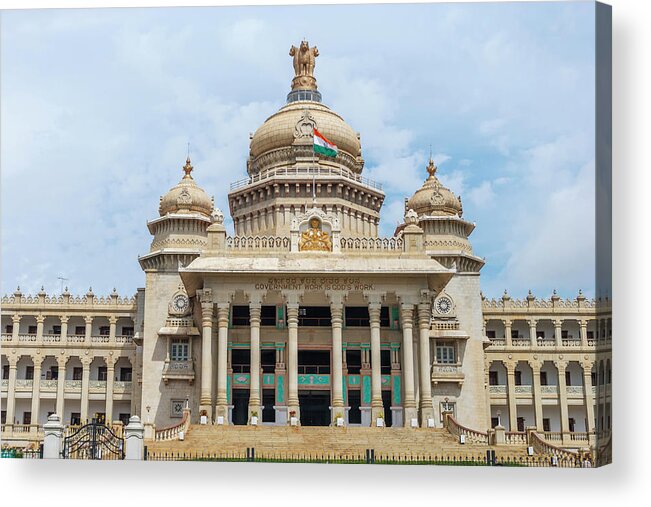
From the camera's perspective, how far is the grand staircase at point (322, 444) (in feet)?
106

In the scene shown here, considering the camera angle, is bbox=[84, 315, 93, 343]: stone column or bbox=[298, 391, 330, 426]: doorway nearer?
bbox=[298, 391, 330, 426]: doorway

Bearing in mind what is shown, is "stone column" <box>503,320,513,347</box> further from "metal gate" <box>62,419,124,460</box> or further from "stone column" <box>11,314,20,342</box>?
"metal gate" <box>62,419,124,460</box>

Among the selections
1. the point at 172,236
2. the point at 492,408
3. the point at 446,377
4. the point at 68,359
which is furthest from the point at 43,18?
the point at 492,408

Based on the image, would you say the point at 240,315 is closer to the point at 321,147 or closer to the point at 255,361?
the point at 255,361

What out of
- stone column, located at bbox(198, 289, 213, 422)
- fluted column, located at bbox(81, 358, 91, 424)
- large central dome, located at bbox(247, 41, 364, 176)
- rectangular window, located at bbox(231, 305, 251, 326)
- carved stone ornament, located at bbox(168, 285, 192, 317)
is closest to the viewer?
stone column, located at bbox(198, 289, 213, 422)

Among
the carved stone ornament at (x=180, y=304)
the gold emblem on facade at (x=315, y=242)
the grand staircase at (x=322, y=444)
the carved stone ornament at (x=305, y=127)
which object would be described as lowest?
the grand staircase at (x=322, y=444)

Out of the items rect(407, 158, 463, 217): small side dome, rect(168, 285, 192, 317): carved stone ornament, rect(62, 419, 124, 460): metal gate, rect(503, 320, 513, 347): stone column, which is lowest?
rect(62, 419, 124, 460): metal gate

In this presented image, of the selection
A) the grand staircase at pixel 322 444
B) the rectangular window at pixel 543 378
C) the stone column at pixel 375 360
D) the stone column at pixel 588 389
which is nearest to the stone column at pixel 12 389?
the grand staircase at pixel 322 444

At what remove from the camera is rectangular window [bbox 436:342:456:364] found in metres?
50.6

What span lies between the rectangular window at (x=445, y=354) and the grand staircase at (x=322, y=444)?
12.0m

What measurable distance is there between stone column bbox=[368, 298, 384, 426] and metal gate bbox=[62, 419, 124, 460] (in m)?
15.0

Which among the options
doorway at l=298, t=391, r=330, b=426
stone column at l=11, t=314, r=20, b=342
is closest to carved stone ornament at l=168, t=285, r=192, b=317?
doorway at l=298, t=391, r=330, b=426

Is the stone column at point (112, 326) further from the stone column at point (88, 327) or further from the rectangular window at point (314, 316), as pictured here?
the rectangular window at point (314, 316)

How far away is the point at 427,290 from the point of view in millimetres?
43000
